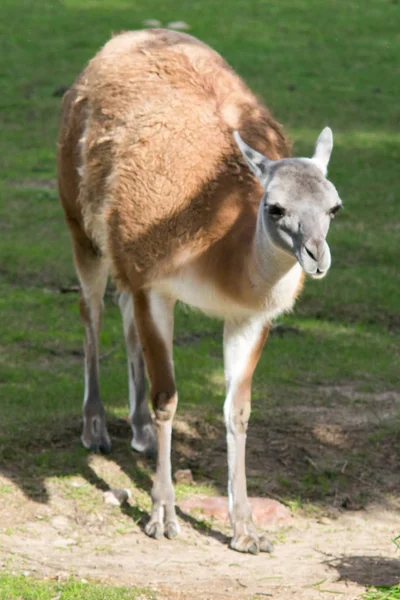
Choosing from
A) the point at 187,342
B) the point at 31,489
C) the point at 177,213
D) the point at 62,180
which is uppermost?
the point at 177,213

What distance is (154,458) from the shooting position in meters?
6.45

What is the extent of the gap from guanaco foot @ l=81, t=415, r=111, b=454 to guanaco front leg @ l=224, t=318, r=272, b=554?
3.68ft

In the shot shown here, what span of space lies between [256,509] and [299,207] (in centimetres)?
191

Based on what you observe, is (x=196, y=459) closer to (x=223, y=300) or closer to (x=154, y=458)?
(x=154, y=458)

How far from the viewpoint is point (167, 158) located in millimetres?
5535

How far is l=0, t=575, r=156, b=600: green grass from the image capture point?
446 centimetres

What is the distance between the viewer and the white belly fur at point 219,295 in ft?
16.3

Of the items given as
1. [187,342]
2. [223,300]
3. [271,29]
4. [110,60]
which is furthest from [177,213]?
[271,29]

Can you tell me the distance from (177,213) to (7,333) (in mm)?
3083

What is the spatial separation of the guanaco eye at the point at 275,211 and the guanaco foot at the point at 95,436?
7.53 ft

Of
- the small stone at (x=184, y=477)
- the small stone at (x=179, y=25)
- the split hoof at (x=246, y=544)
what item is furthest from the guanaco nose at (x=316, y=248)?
the small stone at (x=179, y=25)

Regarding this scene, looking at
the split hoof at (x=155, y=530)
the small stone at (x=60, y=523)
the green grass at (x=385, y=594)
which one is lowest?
the small stone at (x=60, y=523)

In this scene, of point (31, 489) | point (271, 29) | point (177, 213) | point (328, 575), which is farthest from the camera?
point (271, 29)

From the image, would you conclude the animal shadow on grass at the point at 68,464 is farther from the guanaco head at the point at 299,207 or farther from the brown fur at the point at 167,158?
the guanaco head at the point at 299,207
